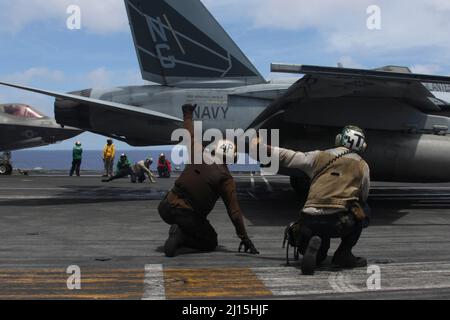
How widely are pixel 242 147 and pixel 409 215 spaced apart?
4351 mm

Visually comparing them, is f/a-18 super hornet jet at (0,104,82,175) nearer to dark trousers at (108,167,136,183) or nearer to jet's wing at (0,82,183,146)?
dark trousers at (108,167,136,183)

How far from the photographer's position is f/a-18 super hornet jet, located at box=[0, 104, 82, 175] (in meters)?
24.7

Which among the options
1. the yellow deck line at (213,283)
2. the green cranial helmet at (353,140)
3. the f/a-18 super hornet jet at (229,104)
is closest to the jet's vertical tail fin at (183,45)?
the f/a-18 super hornet jet at (229,104)

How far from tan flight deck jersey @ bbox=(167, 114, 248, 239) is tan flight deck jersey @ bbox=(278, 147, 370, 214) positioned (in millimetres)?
1212

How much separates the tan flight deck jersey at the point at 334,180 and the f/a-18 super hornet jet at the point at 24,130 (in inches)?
779

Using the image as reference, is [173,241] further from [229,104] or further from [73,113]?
[73,113]

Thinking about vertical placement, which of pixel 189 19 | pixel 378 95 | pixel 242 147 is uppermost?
pixel 189 19

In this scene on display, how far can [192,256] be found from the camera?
736 centimetres

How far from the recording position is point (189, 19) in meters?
13.9

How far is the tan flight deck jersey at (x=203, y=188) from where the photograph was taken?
7.39m

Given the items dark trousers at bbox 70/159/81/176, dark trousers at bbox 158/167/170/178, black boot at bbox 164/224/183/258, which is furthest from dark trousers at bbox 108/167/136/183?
black boot at bbox 164/224/183/258
